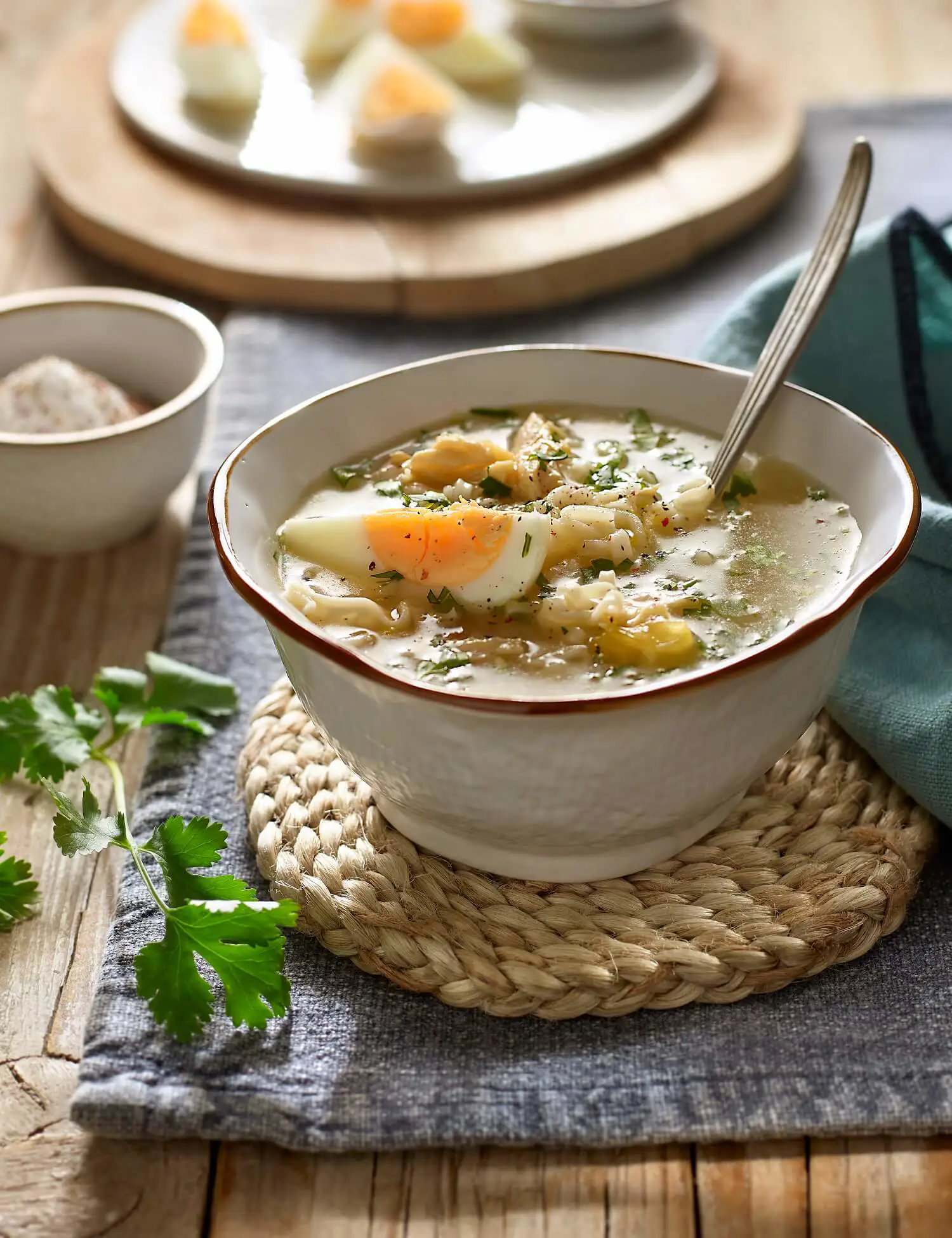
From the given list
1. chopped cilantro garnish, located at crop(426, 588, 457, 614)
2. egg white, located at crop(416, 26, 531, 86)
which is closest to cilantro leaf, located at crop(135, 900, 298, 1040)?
chopped cilantro garnish, located at crop(426, 588, 457, 614)

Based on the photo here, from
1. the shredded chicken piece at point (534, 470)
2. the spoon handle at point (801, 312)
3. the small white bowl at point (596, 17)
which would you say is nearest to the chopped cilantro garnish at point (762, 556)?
the spoon handle at point (801, 312)

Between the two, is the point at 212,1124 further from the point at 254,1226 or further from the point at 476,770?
the point at 476,770

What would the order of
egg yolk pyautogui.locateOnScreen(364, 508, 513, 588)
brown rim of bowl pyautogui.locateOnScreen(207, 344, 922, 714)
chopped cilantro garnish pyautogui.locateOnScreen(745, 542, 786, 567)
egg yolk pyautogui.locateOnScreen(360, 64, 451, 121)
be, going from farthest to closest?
egg yolk pyautogui.locateOnScreen(360, 64, 451, 121), chopped cilantro garnish pyautogui.locateOnScreen(745, 542, 786, 567), egg yolk pyautogui.locateOnScreen(364, 508, 513, 588), brown rim of bowl pyautogui.locateOnScreen(207, 344, 922, 714)

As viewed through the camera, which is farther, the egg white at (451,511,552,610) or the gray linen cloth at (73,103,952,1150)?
the egg white at (451,511,552,610)

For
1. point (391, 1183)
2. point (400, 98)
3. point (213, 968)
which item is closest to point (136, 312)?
point (400, 98)

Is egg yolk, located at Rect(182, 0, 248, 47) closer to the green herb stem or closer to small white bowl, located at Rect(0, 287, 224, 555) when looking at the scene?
small white bowl, located at Rect(0, 287, 224, 555)

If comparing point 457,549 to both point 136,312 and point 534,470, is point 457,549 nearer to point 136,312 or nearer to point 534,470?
point 534,470

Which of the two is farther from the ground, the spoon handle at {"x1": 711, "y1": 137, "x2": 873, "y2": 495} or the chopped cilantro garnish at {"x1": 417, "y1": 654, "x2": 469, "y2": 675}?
the spoon handle at {"x1": 711, "y1": 137, "x2": 873, "y2": 495}
